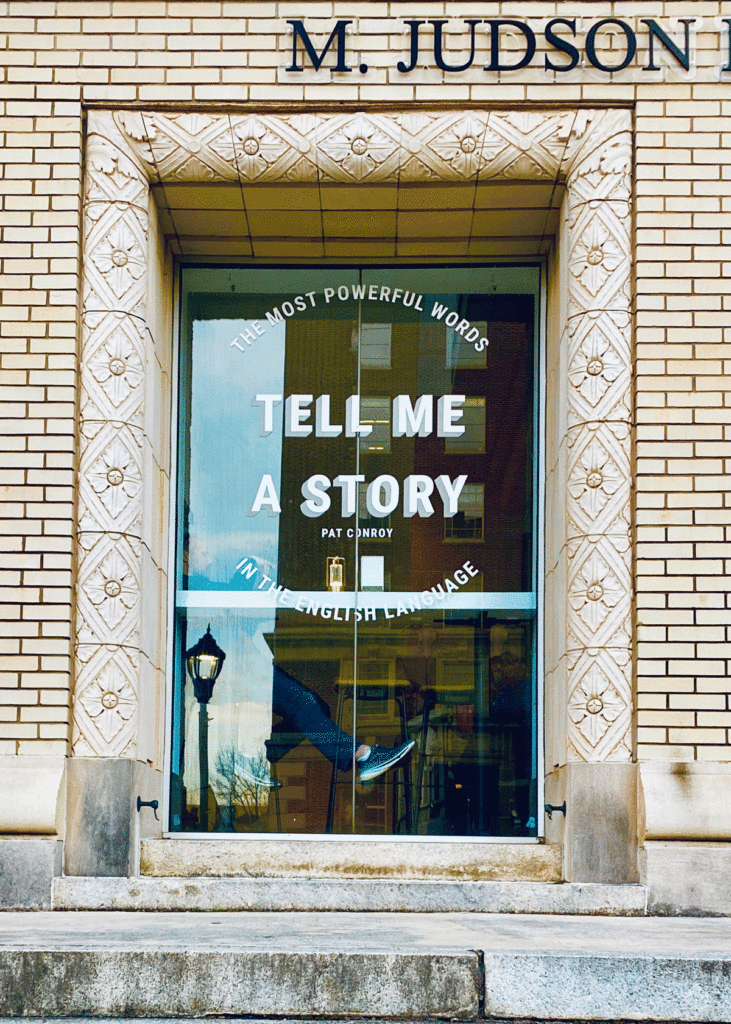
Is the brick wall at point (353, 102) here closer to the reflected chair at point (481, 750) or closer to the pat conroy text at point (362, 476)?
the reflected chair at point (481, 750)

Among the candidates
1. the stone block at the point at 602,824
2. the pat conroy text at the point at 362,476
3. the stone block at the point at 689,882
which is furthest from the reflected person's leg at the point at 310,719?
the stone block at the point at 689,882

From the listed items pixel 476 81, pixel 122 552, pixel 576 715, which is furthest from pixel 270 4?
pixel 576 715

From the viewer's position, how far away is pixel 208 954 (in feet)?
16.5

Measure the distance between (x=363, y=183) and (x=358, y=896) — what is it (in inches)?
152

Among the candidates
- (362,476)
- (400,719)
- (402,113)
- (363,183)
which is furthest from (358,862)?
(402,113)

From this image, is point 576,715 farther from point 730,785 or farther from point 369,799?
point 369,799

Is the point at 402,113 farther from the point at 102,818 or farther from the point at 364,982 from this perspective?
the point at 364,982

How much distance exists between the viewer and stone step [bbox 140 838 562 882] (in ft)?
24.7

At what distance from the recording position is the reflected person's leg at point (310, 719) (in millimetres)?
8352

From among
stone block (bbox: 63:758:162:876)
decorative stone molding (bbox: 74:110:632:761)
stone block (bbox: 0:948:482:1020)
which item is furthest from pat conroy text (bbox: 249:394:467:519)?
stone block (bbox: 0:948:482:1020)

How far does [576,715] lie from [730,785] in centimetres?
83

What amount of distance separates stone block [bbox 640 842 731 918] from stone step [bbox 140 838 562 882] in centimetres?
62

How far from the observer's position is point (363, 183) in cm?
807

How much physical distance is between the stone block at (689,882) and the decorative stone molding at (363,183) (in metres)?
0.60
